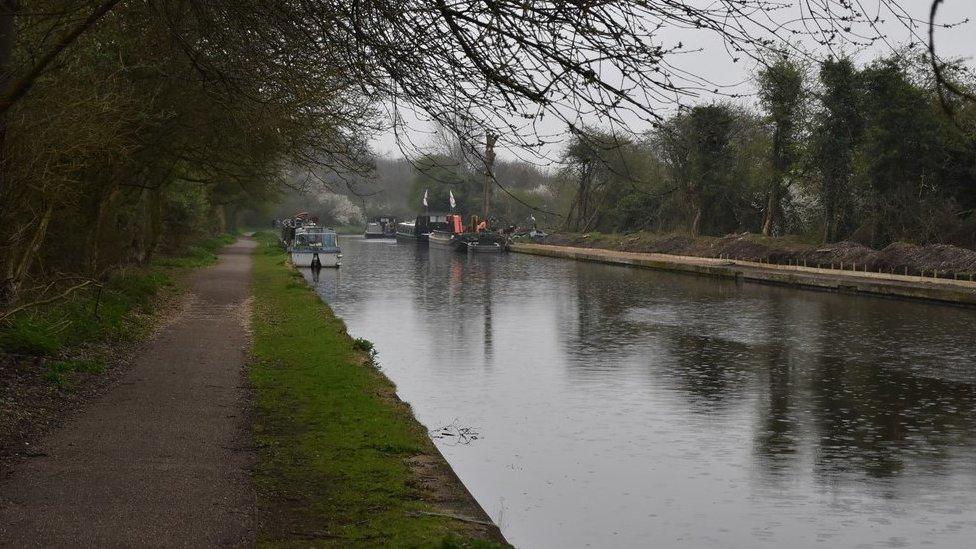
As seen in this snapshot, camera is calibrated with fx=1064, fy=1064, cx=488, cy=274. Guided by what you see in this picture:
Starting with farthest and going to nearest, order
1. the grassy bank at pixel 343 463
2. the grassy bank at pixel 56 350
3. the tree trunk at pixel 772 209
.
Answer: the tree trunk at pixel 772 209, the grassy bank at pixel 56 350, the grassy bank at pixel 343 463

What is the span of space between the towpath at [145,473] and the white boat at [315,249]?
98.0ft

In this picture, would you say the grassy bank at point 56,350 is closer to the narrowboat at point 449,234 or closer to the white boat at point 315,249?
the white boat at point 315,249

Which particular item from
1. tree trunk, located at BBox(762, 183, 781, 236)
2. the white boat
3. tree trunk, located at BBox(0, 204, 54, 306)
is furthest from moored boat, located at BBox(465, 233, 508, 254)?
tree trunk, located at BBox(0, 204, 54, 306)

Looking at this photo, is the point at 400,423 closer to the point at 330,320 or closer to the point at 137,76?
the point at 137,76

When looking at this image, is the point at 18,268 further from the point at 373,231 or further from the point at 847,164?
the point at 373,231

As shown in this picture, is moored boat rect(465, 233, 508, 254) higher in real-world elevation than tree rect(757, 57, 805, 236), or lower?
lower

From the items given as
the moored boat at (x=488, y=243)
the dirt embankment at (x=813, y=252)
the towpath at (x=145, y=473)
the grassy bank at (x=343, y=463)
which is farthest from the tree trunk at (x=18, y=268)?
the moored boat at (x=488, y=243)

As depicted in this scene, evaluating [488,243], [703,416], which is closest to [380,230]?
[488,243]

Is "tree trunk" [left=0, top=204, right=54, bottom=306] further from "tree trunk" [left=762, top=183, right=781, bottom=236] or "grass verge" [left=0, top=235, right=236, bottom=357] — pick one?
"tree trunk" [left=762, top=183, right=781, bottom=236]

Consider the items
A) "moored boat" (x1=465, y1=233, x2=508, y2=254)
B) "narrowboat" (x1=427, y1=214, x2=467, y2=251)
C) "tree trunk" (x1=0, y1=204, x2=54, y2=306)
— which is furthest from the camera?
"narrowboat" (x1=427, y1=214, x2=467, y2=251)

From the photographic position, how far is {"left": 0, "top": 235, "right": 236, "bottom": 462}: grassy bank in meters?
9.45

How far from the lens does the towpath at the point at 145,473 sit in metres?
6.38

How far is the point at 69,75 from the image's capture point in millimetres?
12141

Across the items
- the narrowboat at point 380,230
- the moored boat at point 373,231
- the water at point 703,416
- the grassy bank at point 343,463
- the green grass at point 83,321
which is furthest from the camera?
the narrowboat at point 380,230
